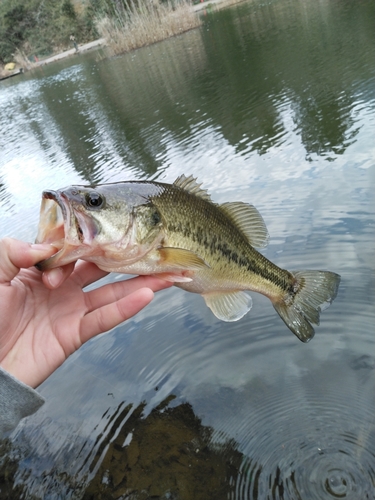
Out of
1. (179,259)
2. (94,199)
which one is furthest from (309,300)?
(94,199)

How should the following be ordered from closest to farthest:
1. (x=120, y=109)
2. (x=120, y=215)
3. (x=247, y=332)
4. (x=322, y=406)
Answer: (x=120, y=215)
(x=322, y=406)
(x=247, y=332)
(x=120, y=109)

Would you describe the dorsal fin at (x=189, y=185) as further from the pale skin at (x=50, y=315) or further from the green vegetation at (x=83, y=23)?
the green vegetation at (x=83, y=23)

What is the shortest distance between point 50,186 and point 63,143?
373 centimetres

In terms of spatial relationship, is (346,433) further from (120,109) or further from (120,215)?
(120,109)

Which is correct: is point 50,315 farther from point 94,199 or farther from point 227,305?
point 227,305

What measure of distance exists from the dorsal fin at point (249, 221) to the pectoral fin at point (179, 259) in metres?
0.52

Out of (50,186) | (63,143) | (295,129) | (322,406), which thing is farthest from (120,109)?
(322,406)

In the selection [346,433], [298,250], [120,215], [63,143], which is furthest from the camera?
[63,143]

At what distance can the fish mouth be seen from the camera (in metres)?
2.00

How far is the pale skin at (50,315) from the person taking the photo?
2.31 m

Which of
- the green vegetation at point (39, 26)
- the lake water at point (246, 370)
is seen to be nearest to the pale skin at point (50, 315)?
the lake water at point (246, 370)

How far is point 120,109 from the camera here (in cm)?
1403

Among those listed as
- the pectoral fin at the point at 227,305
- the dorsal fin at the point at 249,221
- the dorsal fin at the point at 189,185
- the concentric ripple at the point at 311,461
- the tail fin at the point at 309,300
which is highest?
the dorsal fin at the point at 189,185

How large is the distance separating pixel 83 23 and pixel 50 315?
56.0 m
